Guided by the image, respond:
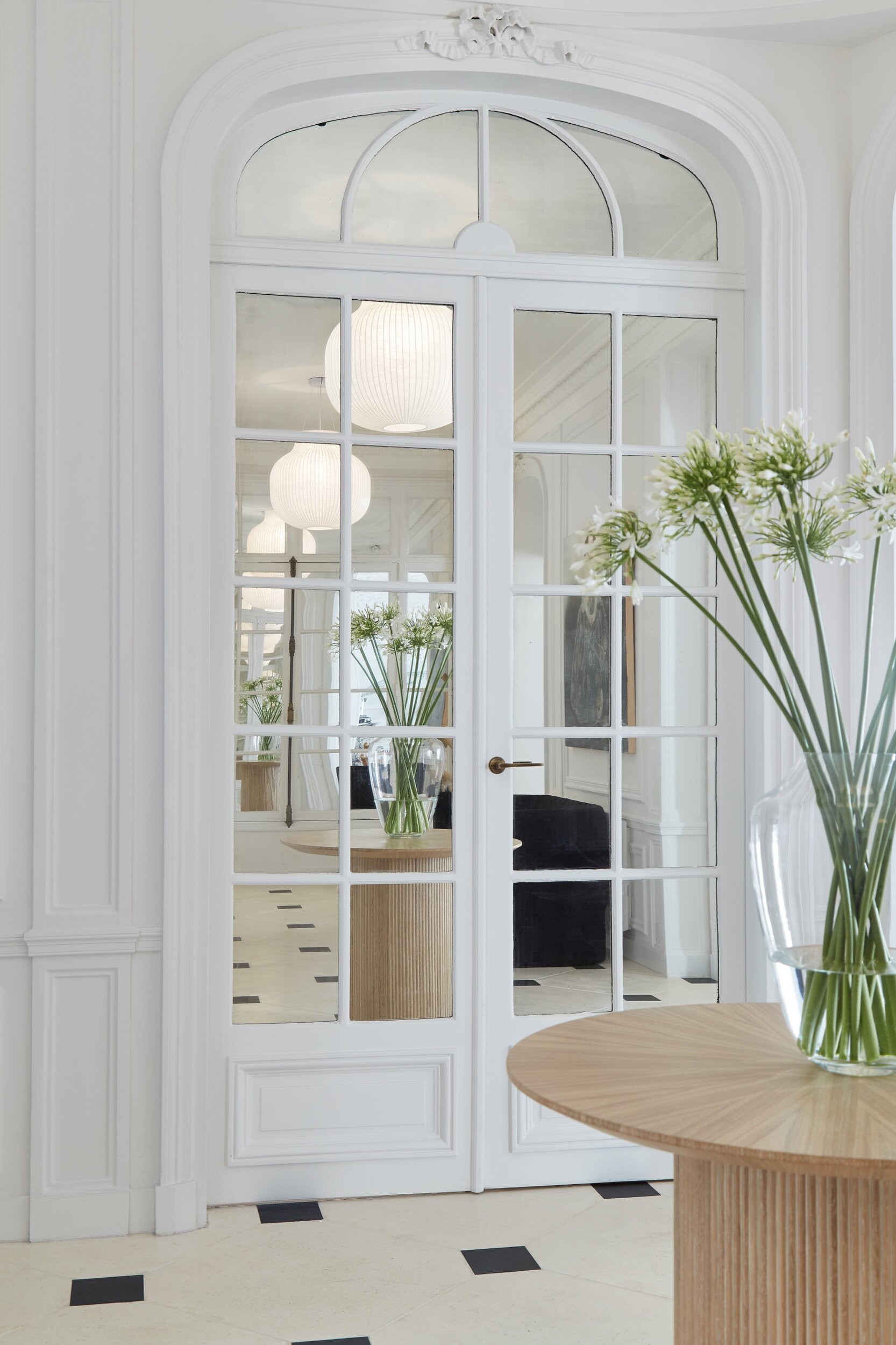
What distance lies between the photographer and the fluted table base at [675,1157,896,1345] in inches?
60.2

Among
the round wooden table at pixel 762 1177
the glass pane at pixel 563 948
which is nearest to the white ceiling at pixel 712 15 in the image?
the glass pane at pixel 563 948

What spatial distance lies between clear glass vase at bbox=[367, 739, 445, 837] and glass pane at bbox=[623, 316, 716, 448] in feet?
3.68

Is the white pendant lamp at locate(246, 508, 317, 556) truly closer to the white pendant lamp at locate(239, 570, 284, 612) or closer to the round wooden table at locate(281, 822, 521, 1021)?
the white pendant lamp at locate(239, 570, 284, 612)

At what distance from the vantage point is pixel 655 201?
3596mm

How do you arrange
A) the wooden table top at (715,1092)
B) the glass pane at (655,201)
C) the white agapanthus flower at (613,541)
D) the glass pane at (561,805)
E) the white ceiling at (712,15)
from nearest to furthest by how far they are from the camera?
the wooden table top at (715,1092) < the white agapanthus flower at (613,541) < the white ceiling at (712,15) < the glass pane at (561,805) < the glass pane at (655,201)

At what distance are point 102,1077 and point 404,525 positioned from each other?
5.55 ft

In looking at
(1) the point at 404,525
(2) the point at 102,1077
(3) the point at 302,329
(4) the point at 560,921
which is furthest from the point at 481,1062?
(3) the point at 302,329

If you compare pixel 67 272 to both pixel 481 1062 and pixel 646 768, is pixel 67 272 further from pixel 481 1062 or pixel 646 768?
pixel 481 1062

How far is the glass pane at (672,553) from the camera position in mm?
3523

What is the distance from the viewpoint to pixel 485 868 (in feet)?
11.2

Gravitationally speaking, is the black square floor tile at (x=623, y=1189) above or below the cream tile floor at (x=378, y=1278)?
below

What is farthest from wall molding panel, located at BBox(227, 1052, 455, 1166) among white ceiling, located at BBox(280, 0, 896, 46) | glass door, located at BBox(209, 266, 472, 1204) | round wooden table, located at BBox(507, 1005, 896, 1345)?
white ceiling, located at BBox(280, 0, 896, 46)

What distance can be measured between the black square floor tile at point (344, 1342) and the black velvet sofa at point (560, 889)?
1140 mm

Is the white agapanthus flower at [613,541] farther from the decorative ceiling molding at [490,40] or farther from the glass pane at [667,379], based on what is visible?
the decorative ceiling molding at [490,40]
